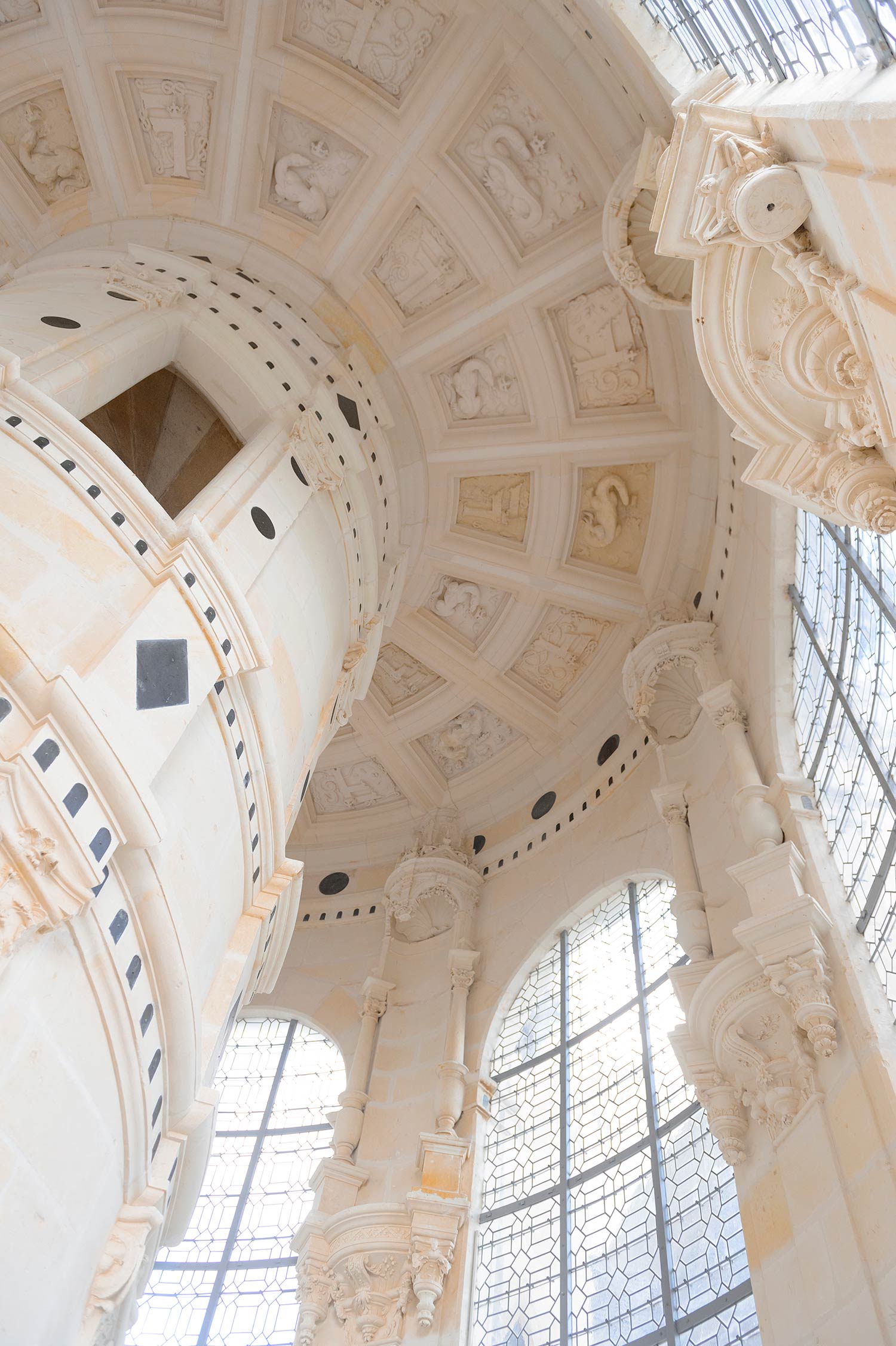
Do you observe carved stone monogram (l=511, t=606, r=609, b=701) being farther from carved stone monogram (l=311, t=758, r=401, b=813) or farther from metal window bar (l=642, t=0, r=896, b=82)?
metal window bar (l=642, t=0, r=896, b=82)

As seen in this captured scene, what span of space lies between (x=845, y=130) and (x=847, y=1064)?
5035mm

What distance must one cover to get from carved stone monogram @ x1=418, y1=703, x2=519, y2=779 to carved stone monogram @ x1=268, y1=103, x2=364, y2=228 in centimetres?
630

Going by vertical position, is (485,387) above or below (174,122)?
below

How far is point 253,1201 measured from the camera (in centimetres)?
1044

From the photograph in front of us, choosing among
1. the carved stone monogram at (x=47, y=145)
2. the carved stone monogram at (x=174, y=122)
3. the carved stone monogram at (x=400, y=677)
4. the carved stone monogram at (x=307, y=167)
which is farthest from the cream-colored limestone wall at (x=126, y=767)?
the carved stone monogram at (x=400, y=677)

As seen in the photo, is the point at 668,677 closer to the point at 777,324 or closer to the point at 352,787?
the point at 352,787

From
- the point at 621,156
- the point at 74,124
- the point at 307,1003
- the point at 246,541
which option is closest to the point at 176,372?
the point at 246,541

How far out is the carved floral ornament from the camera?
4219mm

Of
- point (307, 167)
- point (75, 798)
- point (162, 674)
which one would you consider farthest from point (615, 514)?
point (75, 798)

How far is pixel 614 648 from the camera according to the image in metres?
13.0

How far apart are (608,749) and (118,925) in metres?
7.73

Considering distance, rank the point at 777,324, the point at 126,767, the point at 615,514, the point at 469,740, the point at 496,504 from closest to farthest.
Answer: the point at 777,324
the point at 126,767
the point at 615,514
the point at 496,504
the point at 469,740

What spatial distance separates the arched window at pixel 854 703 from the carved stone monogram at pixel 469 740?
5.32 metres

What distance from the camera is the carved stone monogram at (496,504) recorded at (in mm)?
12742
